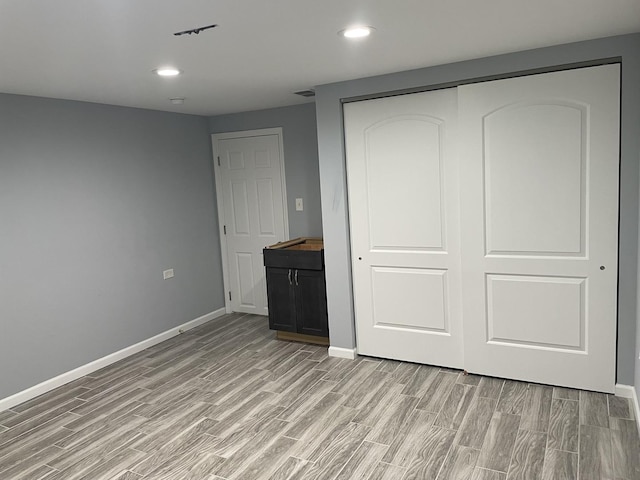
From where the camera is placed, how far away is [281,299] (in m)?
4.59

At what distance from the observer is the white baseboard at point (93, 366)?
12.0ft

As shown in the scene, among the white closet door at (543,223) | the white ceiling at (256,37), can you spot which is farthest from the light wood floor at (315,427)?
the white ceiling at (256,37)

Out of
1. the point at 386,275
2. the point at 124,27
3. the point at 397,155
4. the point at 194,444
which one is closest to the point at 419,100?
the point at 397,155

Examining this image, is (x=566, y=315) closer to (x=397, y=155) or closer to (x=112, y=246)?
(x=397, y=155)

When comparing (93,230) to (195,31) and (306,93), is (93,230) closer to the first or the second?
(306,93)

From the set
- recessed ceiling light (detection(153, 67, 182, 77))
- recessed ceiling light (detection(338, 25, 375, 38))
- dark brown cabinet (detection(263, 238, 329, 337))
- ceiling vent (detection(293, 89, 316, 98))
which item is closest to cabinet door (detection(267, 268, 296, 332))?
dark brown cabinet (detection(263, 238, 329, 337))

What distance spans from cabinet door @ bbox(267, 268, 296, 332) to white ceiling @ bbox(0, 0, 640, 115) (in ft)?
5.61

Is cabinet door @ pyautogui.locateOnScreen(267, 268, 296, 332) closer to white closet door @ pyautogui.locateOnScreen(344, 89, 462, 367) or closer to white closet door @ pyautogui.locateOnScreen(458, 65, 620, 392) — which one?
white closet door @ pyautogui.locateOnScreen(344, 89, 462, 367)

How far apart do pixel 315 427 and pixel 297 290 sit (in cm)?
157

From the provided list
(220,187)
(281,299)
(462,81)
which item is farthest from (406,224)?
(220,187)

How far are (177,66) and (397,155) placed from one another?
1678 millimetres

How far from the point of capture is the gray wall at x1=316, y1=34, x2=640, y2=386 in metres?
2.93

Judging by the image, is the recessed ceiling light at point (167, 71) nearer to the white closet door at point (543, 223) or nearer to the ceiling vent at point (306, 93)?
the ceiling vent at point (306, 93)

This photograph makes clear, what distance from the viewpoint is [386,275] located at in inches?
155
